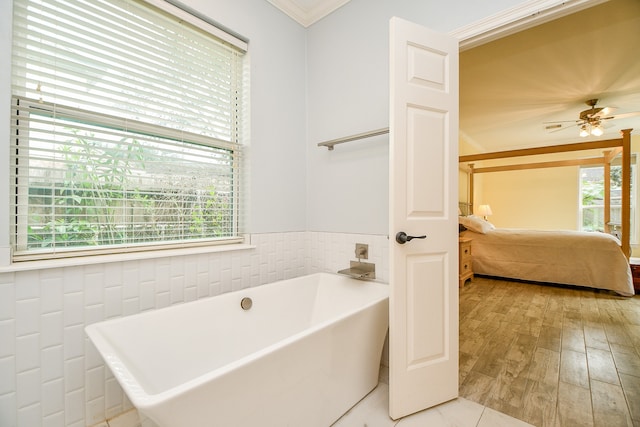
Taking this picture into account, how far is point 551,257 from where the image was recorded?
4.00m

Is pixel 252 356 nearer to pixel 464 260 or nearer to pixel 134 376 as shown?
pixel 134 376

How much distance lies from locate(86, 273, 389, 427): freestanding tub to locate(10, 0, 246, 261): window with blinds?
514 millimetres

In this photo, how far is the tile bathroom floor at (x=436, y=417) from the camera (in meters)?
1.42

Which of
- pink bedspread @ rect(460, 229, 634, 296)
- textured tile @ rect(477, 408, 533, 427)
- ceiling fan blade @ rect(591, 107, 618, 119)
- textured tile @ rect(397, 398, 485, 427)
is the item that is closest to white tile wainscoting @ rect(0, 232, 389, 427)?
textured tile @ rect(397, 398, 485, 427)

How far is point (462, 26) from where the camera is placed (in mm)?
1636

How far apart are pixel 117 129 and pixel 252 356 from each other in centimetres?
145

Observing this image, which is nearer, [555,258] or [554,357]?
[554,357]

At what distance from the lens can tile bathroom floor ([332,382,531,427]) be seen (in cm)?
142

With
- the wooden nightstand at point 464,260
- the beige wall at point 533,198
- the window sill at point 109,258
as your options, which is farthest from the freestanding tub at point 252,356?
the beige wall at point 533,198

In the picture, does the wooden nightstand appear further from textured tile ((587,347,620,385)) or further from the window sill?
the window sill

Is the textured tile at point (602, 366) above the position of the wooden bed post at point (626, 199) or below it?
below

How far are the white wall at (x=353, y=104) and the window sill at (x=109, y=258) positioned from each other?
916 millimetres

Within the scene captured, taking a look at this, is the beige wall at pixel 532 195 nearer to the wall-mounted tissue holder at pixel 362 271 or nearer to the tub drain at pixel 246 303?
the wall-mounted tissue holder at pixel 362 271

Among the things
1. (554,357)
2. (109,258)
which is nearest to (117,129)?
(109,258)
